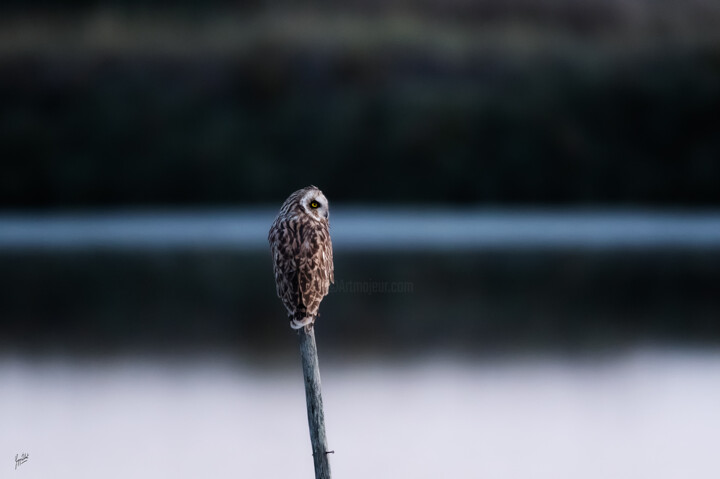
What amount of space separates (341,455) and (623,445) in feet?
13.6

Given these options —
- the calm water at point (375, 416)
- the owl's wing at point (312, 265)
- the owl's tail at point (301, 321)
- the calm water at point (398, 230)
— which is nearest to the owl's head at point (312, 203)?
the owl's wing at point (312, 265)

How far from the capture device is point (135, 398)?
1822 cm

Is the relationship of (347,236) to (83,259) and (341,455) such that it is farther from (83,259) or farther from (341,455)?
(341,455)

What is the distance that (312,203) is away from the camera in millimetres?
7574

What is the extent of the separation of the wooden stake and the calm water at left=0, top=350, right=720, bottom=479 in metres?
5.86

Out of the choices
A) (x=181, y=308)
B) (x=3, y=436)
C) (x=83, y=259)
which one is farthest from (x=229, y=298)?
(x=83, y=259)

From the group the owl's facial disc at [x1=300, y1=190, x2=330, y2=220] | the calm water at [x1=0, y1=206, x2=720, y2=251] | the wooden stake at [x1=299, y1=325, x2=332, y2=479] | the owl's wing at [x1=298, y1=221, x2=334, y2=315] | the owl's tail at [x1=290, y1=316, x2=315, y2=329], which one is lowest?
the wooden stake at [x1=299, y1=325, x2=332, y2=479]

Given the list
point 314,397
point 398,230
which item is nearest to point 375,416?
point 314,397

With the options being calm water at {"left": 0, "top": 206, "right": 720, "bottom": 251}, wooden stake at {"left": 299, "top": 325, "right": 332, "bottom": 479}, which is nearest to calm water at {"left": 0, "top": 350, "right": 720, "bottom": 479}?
wooden stake at {"left": 299, "top": 325, "right": 332, "bottom": 479}

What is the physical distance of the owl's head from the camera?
24.7ft

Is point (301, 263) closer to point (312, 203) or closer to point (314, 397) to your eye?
point (312, 203)

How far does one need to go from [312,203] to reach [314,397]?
138cm

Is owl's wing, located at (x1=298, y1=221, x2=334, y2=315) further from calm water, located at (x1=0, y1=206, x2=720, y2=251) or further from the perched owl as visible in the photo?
calm water, located at (x1=0, y1=206, x2=720, y2=251)

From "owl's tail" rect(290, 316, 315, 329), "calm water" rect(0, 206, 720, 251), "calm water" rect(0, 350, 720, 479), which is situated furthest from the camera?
"calm water" rect(0, 206, 720, 251)
